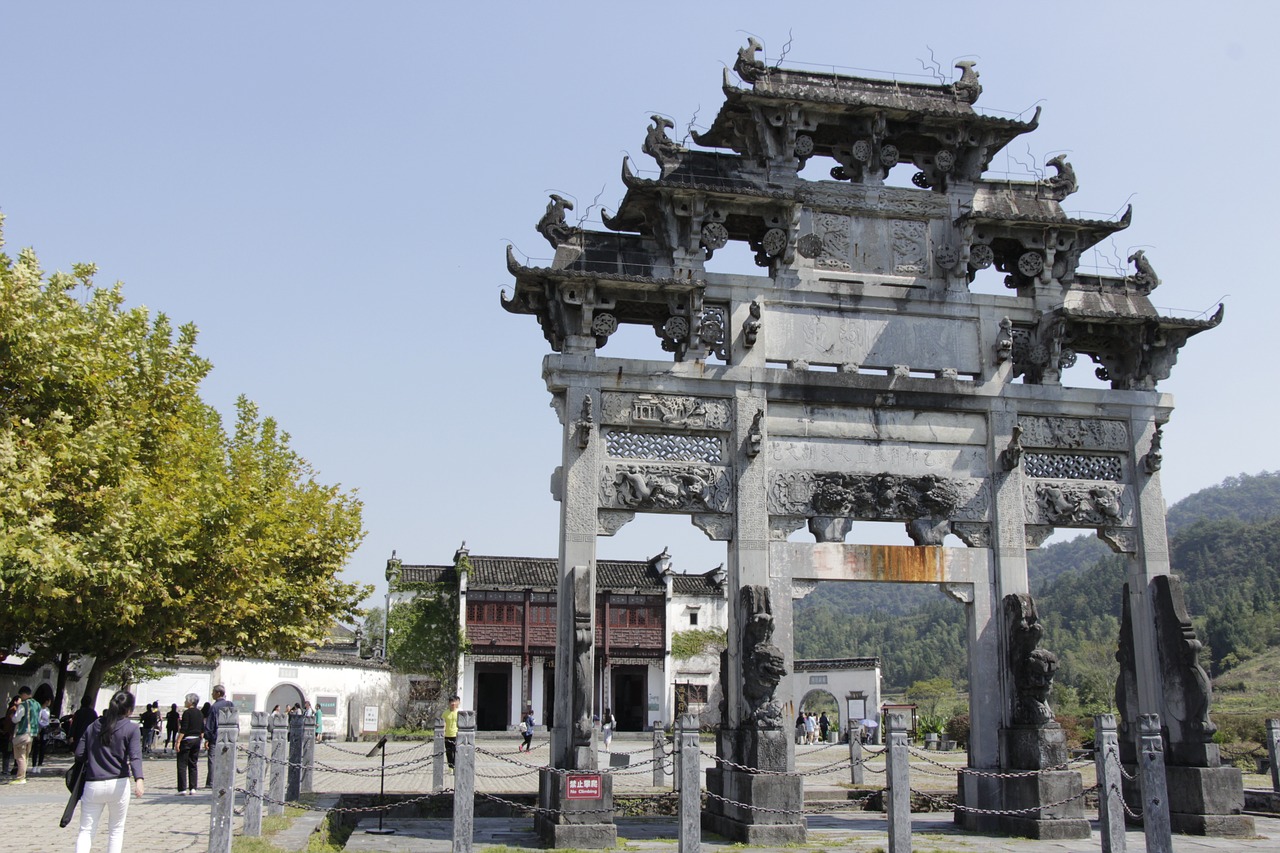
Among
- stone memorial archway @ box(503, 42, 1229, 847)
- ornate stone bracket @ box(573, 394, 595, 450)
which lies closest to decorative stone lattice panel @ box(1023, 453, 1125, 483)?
stone memorial archway @ box(503, 42, 1229, 847)

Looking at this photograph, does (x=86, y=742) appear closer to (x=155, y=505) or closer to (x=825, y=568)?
(x=825, y=568)

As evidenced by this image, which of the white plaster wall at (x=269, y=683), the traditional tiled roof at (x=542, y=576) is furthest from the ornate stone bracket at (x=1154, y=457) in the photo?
the traditional tiled roof at (x=542, y=576)

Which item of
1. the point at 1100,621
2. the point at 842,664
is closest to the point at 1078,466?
the point at 842,664

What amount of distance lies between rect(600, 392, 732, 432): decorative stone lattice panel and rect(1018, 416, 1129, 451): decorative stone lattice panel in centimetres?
426

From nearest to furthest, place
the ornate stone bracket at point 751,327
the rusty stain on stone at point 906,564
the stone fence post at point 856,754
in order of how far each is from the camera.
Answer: the rusty stain on stone at point 906,564 < the ornate stone bracket at point 751,327 < the stone fence post at point 856,754

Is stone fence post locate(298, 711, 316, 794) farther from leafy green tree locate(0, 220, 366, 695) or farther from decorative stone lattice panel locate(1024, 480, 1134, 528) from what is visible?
decorative stone lattice panel locate(1024, 480, 1134, 528)

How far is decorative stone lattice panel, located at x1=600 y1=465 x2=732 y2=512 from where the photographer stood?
45.2 feet

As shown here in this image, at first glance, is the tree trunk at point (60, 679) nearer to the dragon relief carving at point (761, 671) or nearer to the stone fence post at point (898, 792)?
the dragon relief carving at point (761, 671)

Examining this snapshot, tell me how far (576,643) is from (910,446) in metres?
5.20

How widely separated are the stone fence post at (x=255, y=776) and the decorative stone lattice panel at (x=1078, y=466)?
34.0 feet

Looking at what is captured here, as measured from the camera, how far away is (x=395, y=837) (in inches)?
493

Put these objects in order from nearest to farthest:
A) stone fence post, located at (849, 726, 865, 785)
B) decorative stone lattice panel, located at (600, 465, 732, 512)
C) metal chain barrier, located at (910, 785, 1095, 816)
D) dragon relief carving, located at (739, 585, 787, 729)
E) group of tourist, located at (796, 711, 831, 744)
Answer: metal chain barrier, located at (910, 785, 1095, 816) → dragon relief carving, located at (739, 585, 787, 729) → decorative stone lattice panel, located at (600, 465, 732, 512) → stone fence post, located at (849, 726, 865, 785) → group of tourist, located at (796, 711, 831, 744)

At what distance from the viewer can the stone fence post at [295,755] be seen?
1520cm

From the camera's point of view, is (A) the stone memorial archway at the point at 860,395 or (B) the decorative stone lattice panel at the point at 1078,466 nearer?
(A) the stone memorial archway at the point at 860,395
